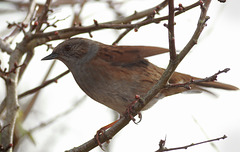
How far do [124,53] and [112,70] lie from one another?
32 cm

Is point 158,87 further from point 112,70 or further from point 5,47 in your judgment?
point 5,47

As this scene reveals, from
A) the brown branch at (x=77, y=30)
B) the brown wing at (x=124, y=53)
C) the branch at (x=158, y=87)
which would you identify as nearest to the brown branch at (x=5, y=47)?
the brown branch at (x=77, y=30)

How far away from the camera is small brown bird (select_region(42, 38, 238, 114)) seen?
4660 millimetres

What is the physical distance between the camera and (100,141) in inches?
167

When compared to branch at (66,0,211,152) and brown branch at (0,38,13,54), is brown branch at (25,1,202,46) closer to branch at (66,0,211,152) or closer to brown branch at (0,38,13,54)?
brown branch at (0,38,13,54)

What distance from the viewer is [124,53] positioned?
4941 mm

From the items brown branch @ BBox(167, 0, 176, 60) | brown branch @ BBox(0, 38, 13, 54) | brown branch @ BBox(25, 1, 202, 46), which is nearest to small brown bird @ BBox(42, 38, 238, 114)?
brown branch @ BBox(25, 1, 202, 46)

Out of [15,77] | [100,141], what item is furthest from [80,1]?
[100,141]

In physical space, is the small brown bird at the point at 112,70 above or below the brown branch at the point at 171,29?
above

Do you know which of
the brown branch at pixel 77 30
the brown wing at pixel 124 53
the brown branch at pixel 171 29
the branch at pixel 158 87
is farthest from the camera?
the brown wing at pixel 124 53

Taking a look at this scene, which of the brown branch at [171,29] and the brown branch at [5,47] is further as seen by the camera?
the brown branch at [5,47]

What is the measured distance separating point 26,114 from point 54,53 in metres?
0.93

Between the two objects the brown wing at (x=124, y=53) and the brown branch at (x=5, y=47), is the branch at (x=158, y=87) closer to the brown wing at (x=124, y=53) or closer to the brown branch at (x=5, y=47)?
the brown wing at (x=124, y=53)

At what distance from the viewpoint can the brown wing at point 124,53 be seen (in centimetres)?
473
